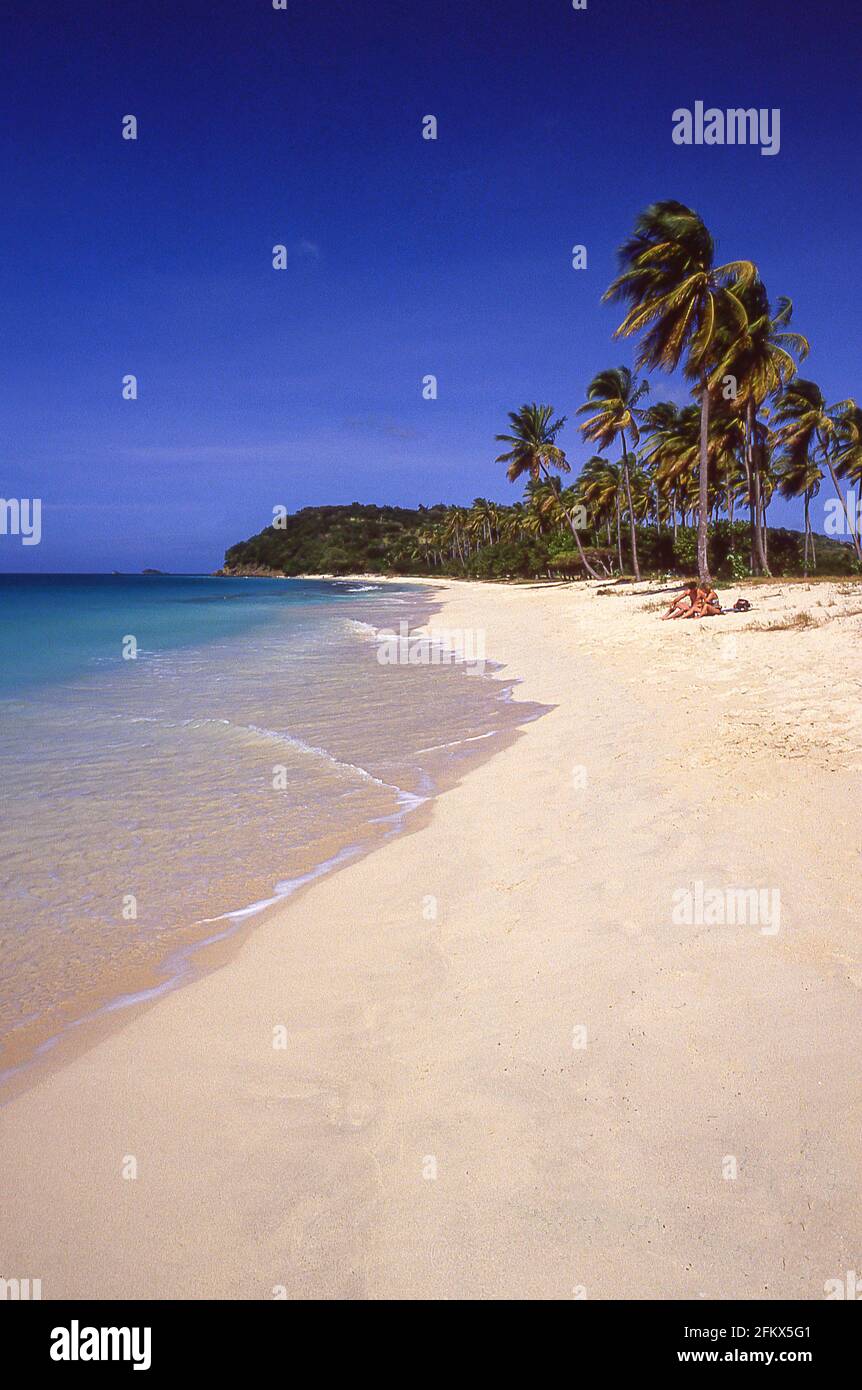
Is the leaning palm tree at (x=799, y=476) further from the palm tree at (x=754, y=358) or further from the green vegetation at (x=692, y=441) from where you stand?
the palm tree at (x=754, y=358)

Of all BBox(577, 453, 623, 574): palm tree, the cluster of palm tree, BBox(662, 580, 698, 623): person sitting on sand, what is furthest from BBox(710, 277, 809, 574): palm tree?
BBox(577, 453, 623, 574): palm tree

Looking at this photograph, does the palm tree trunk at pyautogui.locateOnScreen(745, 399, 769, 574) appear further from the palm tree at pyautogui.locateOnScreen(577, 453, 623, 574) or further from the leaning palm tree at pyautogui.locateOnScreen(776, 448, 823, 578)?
the palm tree at pyautogui.locateOnScreen(577, 453, 623, 574)

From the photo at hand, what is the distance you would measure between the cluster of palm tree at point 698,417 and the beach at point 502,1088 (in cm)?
2506

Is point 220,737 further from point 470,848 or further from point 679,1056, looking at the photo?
point 679,1056

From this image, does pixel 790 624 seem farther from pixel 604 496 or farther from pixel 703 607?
pixel 604 496

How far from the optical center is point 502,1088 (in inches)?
119

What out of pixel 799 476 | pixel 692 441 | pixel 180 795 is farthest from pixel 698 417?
pixel 180 795

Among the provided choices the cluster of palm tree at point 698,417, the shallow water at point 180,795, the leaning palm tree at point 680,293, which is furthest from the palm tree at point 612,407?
the shallow water at point 180,795

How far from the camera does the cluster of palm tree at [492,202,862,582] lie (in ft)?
88.9

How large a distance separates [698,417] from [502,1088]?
44938 millimetres

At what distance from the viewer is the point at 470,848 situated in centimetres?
577

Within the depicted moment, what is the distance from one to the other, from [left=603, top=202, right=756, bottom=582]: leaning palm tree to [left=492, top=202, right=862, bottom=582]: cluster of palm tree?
46 mm
